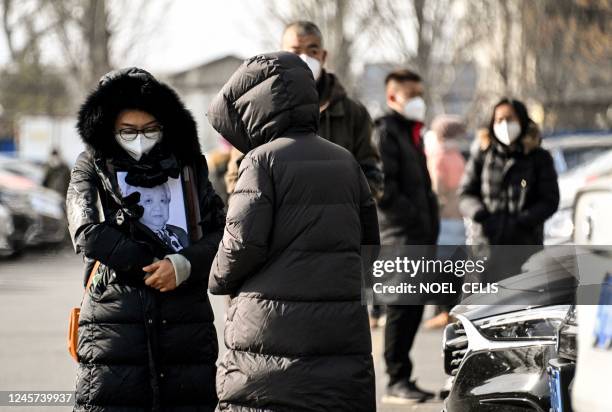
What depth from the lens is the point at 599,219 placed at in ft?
12.3

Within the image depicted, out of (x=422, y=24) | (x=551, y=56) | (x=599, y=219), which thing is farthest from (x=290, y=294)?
(x=551, y=56)

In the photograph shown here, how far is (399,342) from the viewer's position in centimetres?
670

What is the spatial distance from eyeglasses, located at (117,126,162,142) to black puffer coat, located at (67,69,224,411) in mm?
35

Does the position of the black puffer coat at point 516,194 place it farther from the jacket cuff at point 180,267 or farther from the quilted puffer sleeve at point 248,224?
the quilted puffer sleeve at point 248,224

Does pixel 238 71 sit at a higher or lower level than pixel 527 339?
higher

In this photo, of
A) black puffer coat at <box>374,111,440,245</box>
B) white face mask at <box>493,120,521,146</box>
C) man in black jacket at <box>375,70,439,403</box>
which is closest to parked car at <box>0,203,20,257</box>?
man in black jacket at <box>375,70,439,403</box>

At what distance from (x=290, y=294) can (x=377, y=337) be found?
555 cm

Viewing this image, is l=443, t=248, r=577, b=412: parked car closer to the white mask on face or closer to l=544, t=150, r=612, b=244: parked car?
the white mask on face

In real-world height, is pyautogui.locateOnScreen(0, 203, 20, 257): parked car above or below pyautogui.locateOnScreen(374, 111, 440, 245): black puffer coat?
below

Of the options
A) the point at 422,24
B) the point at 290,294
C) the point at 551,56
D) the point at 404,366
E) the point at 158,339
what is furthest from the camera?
the point at 551,56

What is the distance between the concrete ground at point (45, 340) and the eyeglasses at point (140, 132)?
2525mm

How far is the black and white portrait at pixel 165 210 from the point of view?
4410 mm

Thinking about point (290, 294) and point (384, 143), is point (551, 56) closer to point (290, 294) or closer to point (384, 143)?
point (384, 143)

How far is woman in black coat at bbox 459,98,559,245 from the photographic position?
745 cm
